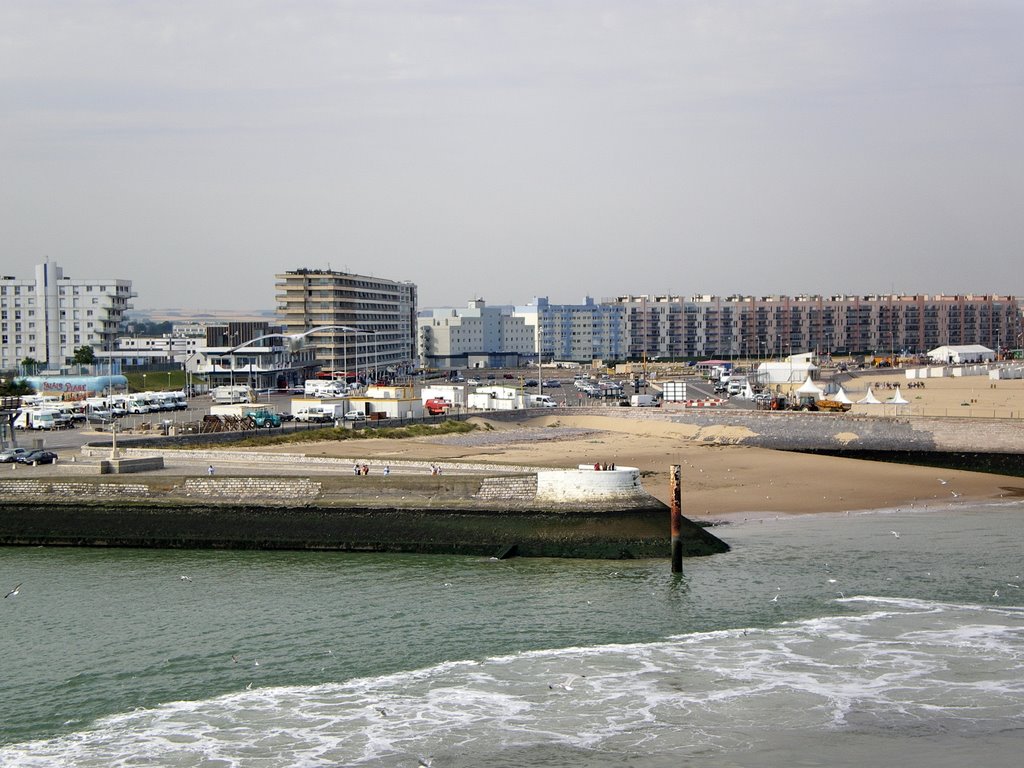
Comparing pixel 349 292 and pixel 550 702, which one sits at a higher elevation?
pixel 349 292

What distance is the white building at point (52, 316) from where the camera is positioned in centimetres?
13612

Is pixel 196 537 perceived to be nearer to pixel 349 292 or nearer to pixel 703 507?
pixel 703 507

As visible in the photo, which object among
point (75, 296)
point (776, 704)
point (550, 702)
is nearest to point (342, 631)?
point (550, 702)

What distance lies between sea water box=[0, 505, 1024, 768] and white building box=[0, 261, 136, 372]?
108 metres

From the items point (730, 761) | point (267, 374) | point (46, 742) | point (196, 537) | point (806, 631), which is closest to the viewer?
point (730, 761)

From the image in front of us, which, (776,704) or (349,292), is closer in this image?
(776,704)

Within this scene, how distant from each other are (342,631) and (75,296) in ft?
398

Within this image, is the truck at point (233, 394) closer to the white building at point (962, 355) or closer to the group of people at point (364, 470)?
the group of people at point (364, 470)

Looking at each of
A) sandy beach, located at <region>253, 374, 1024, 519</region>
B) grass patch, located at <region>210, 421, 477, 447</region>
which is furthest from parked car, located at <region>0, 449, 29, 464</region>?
sandy beach, located at <region>253, 374, 1024, 519</region>

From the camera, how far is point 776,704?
72.4 ft

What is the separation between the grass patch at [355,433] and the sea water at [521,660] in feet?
76.6

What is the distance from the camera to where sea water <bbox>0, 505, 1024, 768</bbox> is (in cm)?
2027

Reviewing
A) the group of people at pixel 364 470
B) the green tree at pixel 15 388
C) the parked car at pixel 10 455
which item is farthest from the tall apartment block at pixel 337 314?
the group of people at pixel 364 470

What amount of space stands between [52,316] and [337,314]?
106 ft
